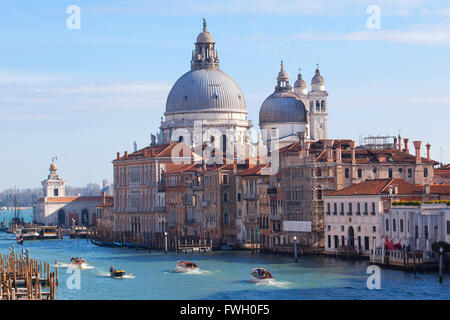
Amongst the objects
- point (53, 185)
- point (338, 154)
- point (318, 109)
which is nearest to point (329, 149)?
point (338, 154)

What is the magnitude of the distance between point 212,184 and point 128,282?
1020 inches

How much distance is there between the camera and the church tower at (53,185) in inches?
5177

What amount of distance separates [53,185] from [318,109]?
43280mm

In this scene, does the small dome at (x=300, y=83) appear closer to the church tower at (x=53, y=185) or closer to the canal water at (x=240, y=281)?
the canal water at (x=240, y=281)

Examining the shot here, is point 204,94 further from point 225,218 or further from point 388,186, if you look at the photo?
point 388,186

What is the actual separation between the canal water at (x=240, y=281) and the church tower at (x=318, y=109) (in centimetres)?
3421

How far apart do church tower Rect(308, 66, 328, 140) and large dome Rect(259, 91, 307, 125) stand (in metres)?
1.77

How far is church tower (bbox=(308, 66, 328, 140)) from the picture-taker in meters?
98.6

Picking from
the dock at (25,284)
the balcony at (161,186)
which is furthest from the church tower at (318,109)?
the dock at (25,284)

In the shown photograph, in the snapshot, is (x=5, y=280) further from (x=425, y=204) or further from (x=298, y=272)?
(x=425, y=204)

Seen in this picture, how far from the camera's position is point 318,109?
326 ft

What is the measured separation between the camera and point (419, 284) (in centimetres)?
4609
